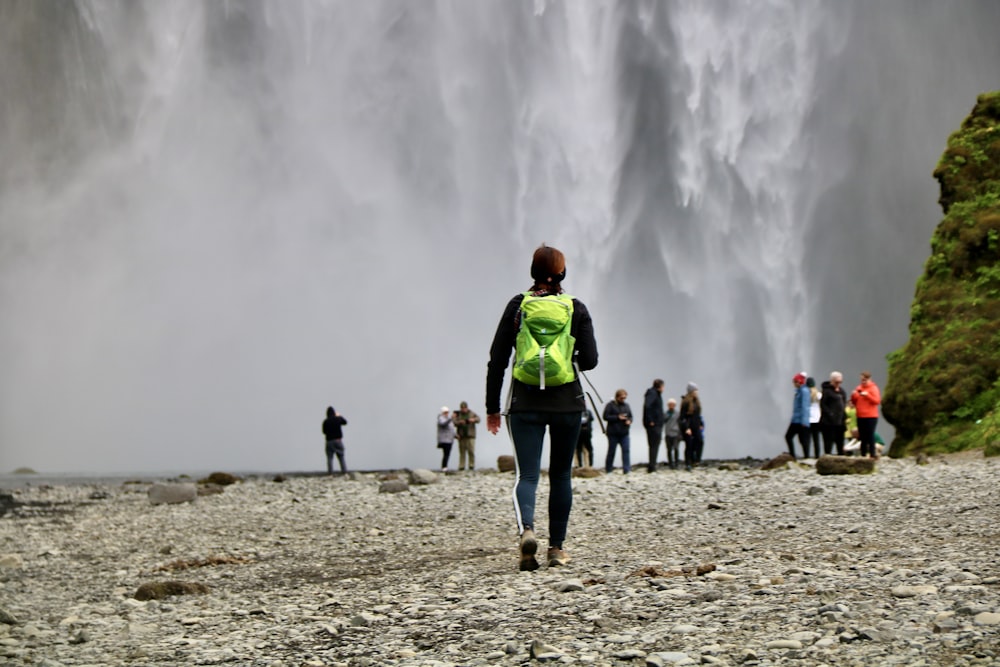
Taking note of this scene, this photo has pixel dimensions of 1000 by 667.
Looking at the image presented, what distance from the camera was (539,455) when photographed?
8.09 m

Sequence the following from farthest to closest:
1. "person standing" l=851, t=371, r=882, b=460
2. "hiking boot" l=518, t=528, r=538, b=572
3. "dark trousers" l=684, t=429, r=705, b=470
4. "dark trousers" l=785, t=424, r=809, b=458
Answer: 1. "dark trousers" l=684, t=429, r=705, b=470
2. "dark trousers" l=785, t=424, r=809, b=458
3. "person standing" l=851, t=371, r=882, b=460
4. "hiking boot" l=518, t=528, r=538, b=572

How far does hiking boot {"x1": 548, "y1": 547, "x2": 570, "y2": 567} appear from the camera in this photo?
27.7ft

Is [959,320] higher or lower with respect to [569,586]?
higher

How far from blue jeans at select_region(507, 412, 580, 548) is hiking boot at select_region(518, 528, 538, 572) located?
7 centimetres

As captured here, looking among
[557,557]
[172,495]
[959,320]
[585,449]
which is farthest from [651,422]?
[557,557]

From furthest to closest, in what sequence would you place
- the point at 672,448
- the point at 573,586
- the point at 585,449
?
the point at 672,448, the point at 585,449, the point at 573,586

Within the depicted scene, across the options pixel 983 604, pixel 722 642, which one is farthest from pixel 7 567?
pixel 983 604

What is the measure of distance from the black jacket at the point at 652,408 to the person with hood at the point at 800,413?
3390 millimetres

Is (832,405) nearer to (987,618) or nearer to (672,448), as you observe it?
(672,448)

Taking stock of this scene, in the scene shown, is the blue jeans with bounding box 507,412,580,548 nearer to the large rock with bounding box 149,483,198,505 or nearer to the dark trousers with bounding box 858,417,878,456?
the dark trousers with bounding box 858,417,878,456

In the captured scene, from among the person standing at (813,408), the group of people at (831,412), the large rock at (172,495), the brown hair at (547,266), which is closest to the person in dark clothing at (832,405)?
the group of people at (831,412)

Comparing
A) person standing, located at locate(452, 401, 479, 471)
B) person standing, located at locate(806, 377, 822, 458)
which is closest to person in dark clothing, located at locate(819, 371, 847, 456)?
person standing, located at locate(806, 377, 822, 458)

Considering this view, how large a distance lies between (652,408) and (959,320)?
870 centimetres

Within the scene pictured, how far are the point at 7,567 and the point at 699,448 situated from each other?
20867mm
